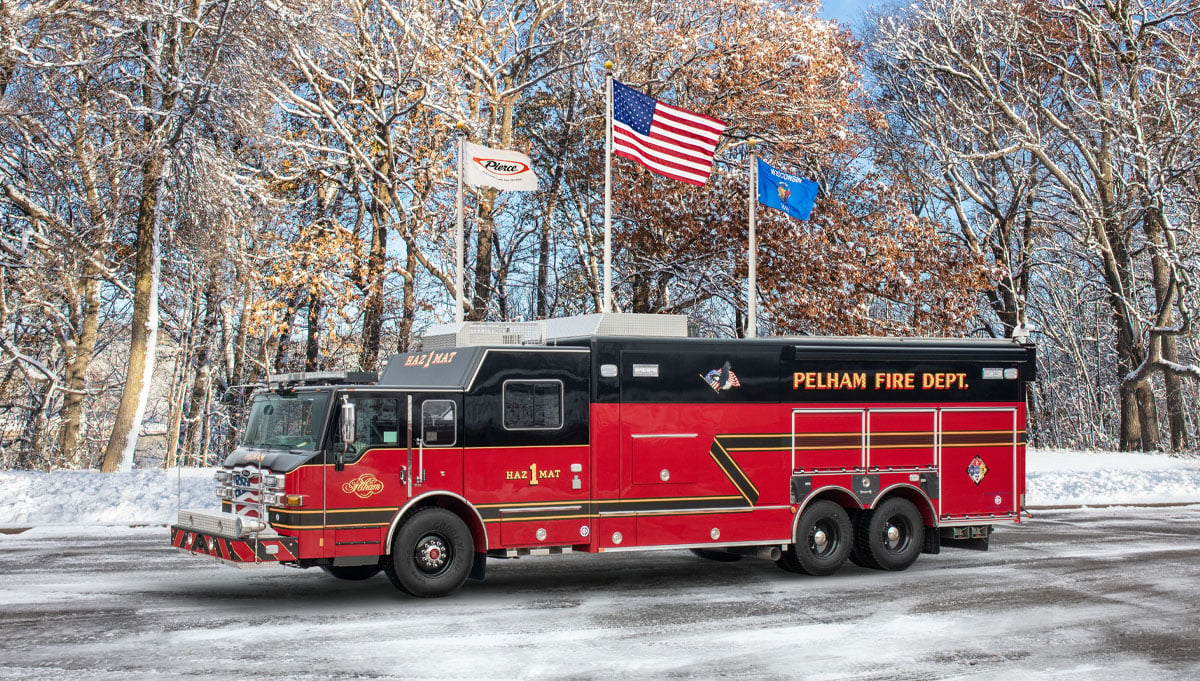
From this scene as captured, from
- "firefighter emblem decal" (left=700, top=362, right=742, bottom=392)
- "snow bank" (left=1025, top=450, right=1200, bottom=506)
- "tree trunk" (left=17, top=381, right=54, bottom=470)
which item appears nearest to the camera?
"firefighter emblem decal" (left=700, top=362, right=742, bottom=392)

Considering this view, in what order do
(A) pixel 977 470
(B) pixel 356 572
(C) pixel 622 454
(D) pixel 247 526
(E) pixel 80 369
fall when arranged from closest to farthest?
(D) pixel 247 526 < (C) pixel 622 454 < (B) pixel 356 572 < (A) pixel 977 470 < (E) pixel 80 369

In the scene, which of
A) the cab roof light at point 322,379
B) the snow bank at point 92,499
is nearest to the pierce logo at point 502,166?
the snow bank at point 92,499

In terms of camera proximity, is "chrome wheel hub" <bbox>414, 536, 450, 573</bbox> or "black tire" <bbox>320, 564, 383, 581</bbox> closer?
"chrome wheel hub" <bbox>414, 536, 450, 573</bbox>

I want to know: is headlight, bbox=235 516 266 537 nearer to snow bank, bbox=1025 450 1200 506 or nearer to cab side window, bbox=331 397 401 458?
cab side window, bbox=331 397 401 458

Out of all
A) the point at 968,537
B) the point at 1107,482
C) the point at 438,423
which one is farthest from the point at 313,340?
the point at 968,537

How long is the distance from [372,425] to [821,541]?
593 centimetres

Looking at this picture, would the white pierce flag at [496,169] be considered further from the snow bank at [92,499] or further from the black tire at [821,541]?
the black tire at [821,541]

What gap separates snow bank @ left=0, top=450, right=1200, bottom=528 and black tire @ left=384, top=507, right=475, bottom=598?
4323 millimetres

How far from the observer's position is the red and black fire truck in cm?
1203

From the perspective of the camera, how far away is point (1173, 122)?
33625mm

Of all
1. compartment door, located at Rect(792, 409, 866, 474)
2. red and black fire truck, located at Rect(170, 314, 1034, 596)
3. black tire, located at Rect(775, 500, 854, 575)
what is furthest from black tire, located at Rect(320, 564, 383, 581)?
compartment door, located at Rect(792, 409, 866, 474)

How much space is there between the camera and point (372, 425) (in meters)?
12.1

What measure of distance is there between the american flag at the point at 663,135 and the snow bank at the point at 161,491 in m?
9.53

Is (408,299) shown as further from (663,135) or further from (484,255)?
(663,135)
